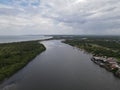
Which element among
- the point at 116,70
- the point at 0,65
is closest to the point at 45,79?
the point at 0,65

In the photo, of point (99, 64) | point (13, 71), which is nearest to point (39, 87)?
point (13, 71)

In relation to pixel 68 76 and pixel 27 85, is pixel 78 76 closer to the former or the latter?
pixel 68 76

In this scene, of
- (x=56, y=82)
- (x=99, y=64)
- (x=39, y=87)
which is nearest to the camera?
(x=39, y=87)

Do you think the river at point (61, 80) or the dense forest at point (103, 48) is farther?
Answer: the dense forest at point (103, 48)

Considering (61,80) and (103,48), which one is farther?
(103,48)

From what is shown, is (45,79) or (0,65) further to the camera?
(0,65)

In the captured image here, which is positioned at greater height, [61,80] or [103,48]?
[61,80]

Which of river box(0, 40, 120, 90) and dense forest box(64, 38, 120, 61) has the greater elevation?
river box(0, 40, 120, 90)

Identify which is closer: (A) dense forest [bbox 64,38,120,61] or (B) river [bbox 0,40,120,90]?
(B) river [bbox 0,40,120,90]

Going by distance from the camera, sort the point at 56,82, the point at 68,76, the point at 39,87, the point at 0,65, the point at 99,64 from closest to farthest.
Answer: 1. the point at 39,87
2. the point at 56,82
3. the point at 68,76
4. the point at 0,65
5. the point at 99,64

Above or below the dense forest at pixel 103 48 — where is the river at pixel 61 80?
above
